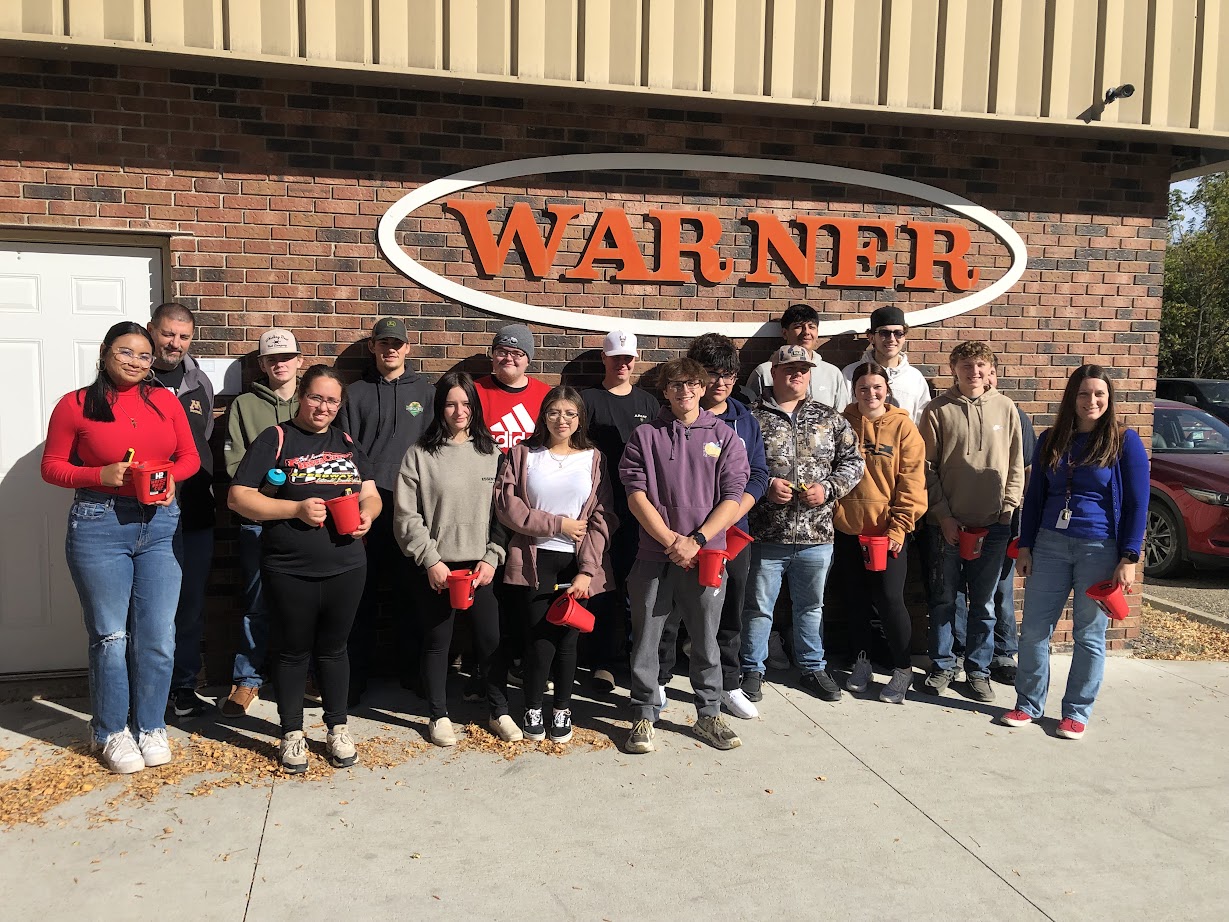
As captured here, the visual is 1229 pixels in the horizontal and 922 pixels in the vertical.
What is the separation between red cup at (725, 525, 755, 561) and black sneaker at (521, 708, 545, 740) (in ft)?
3.89

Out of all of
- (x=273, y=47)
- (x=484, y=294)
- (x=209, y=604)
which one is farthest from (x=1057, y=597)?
(x=273, y=47)

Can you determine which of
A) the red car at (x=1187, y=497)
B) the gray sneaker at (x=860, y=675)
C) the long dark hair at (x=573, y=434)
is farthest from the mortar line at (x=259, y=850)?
the red car at (x=1187, y=497)

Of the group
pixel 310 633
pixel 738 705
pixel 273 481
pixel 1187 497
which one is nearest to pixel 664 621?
pixel 738 705

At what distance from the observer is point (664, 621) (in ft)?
14.4

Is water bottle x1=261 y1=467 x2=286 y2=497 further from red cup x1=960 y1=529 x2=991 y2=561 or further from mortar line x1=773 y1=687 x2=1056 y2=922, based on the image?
red cup x1=960 y1=529 x2=991 y2=561

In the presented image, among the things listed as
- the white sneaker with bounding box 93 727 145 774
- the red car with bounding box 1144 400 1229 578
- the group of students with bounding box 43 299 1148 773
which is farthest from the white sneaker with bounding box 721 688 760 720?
the red car with bounding box 1144 400 1229 578

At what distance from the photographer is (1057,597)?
4.58 meters

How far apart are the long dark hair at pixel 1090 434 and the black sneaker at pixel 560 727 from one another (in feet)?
8.94

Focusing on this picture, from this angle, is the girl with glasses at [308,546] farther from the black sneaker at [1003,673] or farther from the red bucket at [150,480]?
the black sneaker at [1003,673]

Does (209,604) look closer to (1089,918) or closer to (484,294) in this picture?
(484,294)

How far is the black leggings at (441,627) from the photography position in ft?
13.9

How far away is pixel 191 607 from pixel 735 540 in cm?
275

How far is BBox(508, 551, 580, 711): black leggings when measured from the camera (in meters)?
4.23

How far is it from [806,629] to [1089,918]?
85.5 inches
